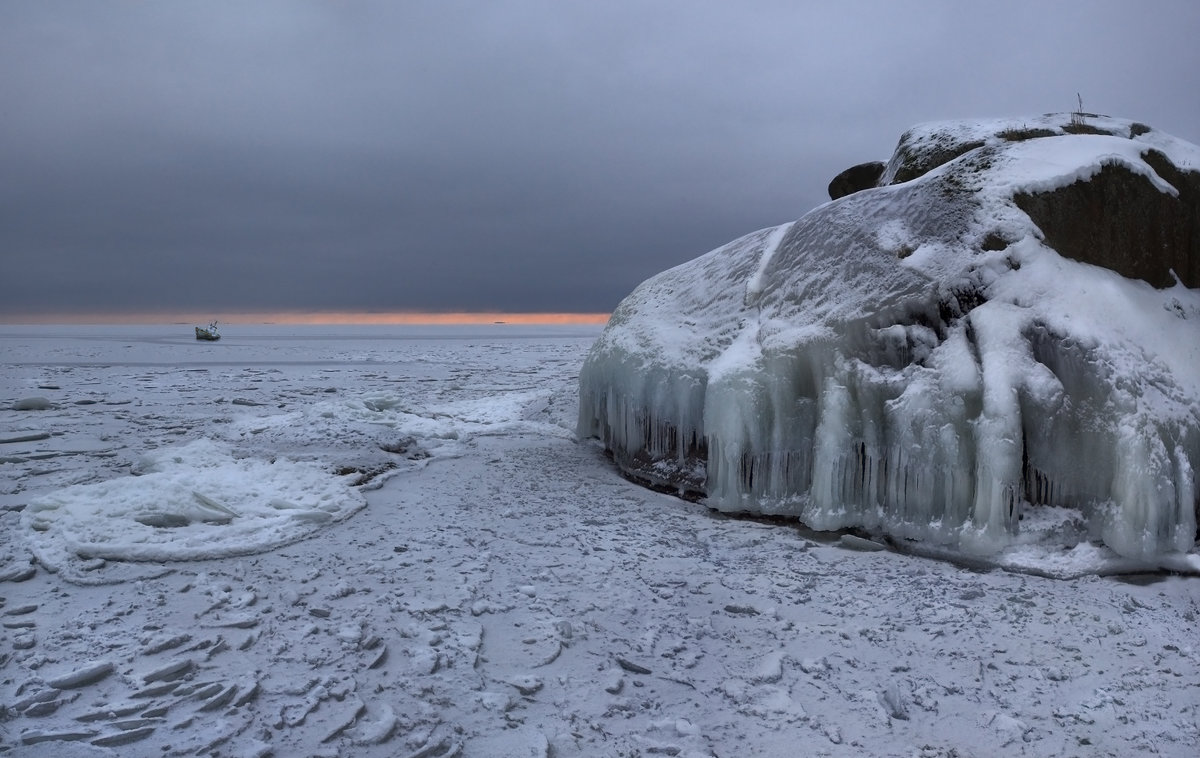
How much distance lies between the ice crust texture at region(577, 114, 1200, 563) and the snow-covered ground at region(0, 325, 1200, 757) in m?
0.38

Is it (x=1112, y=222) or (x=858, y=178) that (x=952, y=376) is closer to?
(x=1112, y=222)

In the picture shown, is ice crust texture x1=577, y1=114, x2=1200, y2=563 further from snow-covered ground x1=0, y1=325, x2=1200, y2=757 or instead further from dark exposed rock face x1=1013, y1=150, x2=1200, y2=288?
snow-covered ground x1=0, y1=325, x2=1200, y2=757

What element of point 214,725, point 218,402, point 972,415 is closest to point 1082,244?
point 972,415

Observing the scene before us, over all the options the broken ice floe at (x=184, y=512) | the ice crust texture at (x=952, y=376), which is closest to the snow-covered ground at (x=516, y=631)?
the broken ice floe at (x=184, y=512)

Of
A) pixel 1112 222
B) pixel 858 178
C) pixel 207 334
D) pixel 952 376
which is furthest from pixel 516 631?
pixel 207 334

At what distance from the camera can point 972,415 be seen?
4293 mm

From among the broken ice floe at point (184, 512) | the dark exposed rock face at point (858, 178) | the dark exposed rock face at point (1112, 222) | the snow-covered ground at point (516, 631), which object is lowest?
the snow-covered ground at point (516, 631)

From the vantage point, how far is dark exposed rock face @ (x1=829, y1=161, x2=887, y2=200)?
8.02 metres

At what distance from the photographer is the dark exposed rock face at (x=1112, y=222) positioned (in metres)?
4.70

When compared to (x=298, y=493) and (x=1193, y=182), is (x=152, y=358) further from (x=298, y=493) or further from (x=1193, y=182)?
(x=1193, y=182)

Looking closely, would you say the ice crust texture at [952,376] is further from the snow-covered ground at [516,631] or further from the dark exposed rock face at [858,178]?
the dark exposed rock face at [858,178]

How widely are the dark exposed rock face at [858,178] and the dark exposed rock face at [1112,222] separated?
323 centimetres

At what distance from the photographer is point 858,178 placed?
8.20 meters

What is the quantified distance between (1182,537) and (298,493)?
540 cm
